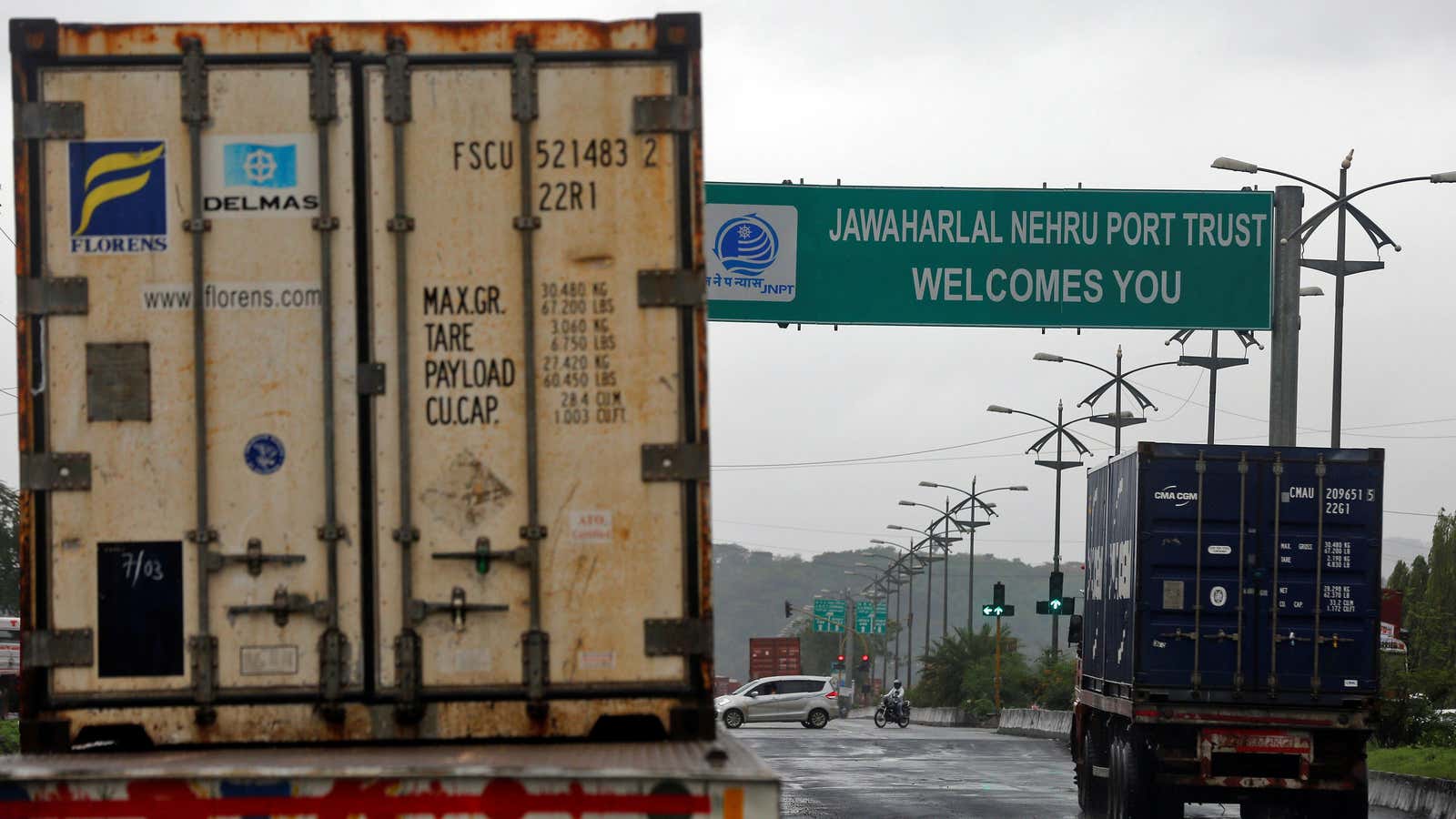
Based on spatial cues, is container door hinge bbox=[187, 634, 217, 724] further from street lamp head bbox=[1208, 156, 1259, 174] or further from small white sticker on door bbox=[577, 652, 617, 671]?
street lamp head bbox=[1208, 156, 1259, 174]

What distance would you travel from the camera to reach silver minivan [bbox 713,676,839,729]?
165 feet

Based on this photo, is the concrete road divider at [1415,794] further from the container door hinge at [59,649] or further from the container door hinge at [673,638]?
the container door hinge at [59,649]

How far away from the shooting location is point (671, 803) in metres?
5.94

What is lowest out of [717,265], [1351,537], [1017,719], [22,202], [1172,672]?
[1017,719]

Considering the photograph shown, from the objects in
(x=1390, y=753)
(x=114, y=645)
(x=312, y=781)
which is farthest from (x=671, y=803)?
(x=1390, y=753)

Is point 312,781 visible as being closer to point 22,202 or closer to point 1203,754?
point 22,202

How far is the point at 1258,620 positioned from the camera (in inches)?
654

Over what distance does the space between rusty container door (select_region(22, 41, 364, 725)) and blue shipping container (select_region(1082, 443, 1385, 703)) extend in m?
10.6

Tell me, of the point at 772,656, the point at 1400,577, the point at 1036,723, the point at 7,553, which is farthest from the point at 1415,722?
the point at 1400,577

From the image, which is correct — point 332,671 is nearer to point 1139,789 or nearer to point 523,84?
point 523,84

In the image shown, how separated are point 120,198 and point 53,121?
15.2 inches

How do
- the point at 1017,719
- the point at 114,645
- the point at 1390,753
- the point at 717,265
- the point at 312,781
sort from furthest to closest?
the point at 1017,719, the point at 1390,753, the point at 717,265, the point at 114,645, the point at 312,781

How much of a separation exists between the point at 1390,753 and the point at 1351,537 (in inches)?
371

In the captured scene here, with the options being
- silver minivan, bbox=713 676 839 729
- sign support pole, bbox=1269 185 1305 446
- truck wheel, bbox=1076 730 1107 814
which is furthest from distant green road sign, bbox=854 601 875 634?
truck wheel, bbox=1076 730 1107 814
